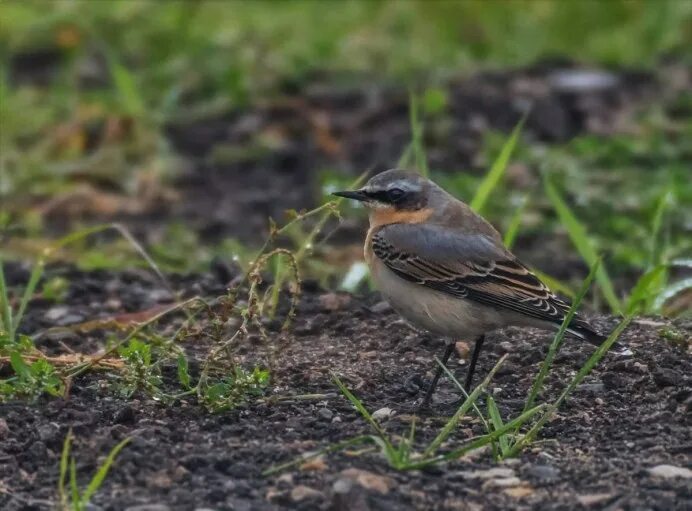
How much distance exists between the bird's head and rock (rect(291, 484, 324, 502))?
2313 millimetres

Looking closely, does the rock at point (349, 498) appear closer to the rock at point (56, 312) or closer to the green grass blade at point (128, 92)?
the rock at point (56, 312)

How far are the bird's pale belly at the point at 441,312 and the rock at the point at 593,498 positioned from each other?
1.59 meters

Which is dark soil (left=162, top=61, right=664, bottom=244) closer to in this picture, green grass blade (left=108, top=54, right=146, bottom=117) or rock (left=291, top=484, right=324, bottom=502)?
green grass blade (left=108, top=54, right=146, bottom=117)

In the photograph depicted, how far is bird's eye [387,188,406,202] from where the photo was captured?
6.83 meters

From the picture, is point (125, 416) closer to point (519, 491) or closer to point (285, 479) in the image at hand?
point (285, 479)

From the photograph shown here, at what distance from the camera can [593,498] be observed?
15.6 ft

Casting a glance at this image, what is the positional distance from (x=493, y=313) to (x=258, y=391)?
120 cm

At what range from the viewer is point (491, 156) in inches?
392

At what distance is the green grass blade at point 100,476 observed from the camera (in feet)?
14.6

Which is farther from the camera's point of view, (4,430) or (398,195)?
(398,195)

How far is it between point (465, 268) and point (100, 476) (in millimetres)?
2468

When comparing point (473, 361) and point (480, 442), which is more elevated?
point (480, 442)

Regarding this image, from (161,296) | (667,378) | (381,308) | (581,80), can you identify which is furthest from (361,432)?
(581,80)

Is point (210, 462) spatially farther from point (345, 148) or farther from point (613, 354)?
point (345, 148)
